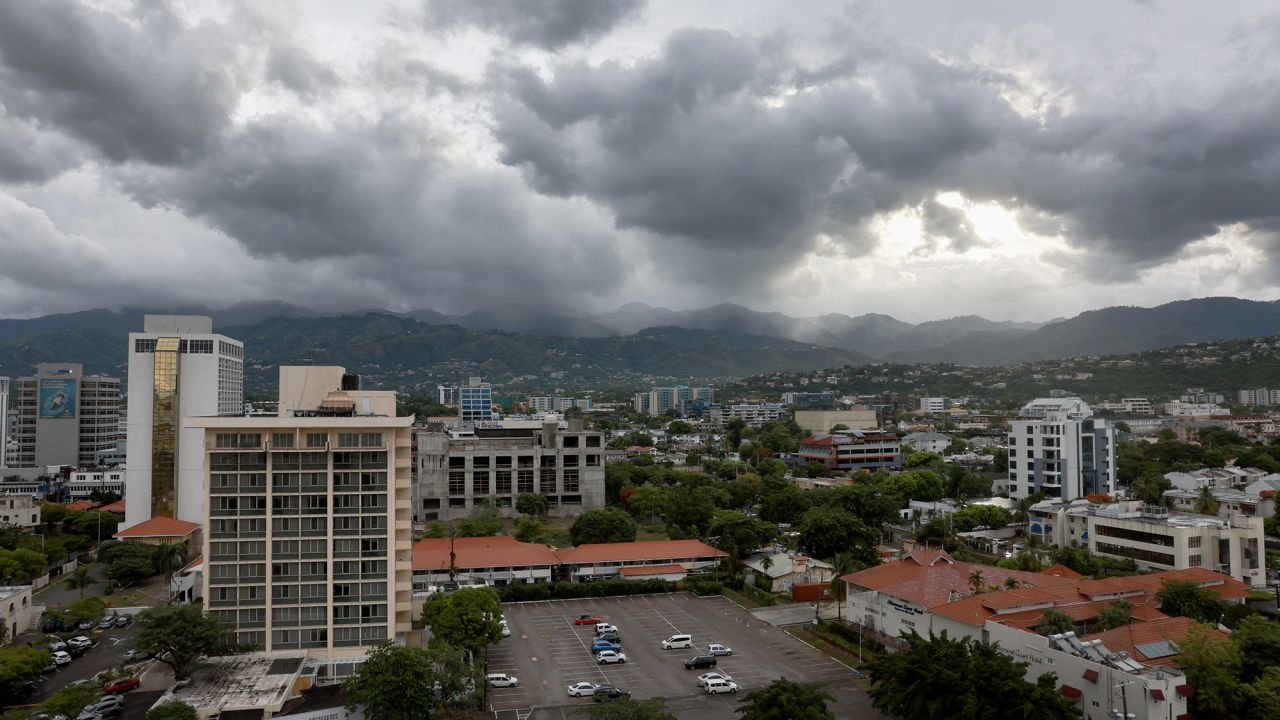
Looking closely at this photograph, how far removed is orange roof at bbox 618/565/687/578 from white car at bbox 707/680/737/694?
54.0ft

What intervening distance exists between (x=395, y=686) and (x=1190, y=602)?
3030 centimetres

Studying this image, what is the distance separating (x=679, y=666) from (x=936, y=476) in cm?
4505

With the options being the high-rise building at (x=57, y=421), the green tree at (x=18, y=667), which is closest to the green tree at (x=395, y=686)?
the green tree at (x=18, y=667)

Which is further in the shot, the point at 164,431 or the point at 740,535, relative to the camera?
the point at 164,431

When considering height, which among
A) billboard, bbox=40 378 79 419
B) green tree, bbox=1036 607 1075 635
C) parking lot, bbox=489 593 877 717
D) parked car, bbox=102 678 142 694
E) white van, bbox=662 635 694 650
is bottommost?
parking lot, bbox=489 593 877 717

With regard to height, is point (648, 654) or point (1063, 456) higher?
point (1063, 456)

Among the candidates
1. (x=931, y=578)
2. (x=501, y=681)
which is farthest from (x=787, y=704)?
(x=931, y=578)

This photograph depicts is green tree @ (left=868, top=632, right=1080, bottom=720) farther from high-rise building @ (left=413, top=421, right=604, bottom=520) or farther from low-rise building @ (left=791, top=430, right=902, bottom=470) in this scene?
low-rise building @ (left=791, top=430, right=902, bottom=470)

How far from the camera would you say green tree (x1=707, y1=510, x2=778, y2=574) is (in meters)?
45.8

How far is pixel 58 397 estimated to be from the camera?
93625mm

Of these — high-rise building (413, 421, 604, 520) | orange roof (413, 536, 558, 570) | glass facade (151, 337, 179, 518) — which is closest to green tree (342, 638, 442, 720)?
orange roof (413, 536, 558, 570)

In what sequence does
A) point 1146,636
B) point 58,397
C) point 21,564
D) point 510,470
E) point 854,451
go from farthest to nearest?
1. point 854,451
2. point 58,397
3. point 510,470
4. point 21,564
5. point 1146,636

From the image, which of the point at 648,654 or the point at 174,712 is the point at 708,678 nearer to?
the point at 648,654

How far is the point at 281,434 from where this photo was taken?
95.0ft
